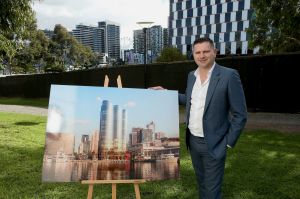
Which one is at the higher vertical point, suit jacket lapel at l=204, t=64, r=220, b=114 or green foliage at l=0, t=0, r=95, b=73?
green foliage at l=0, t=0, r=95, b=73

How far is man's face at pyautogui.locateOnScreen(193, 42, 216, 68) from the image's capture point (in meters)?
3.92

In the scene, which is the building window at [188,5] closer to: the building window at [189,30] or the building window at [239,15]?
the building window at [189,30]

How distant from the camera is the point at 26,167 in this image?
7.65 metres

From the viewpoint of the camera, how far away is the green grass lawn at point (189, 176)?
19.9 feet

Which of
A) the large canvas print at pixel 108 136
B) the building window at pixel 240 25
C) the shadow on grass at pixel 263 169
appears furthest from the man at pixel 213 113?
the building window at pixel 240 25

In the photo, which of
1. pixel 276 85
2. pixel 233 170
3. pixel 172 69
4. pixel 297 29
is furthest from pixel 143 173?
pixel 172 69

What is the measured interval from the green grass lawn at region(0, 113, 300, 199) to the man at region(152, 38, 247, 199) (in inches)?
79.0

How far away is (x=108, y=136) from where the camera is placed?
4.55m

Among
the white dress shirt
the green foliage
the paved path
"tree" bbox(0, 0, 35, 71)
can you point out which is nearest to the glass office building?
the green foliage

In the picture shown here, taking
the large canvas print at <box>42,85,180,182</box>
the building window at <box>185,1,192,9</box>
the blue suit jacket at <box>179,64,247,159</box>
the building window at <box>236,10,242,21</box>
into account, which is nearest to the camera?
the blue suit jacket at <box>179,64,247,159</box>

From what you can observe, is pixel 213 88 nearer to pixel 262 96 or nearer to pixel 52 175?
pixel 52 175

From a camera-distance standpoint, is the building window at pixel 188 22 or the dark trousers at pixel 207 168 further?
the building window at pixel 188 22

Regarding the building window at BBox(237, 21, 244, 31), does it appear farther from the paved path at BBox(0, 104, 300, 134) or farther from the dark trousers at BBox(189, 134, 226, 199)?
the dark trousers at BBox(189, 134, 226, 199)

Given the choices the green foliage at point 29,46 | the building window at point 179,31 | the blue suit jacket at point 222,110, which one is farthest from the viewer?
the building window at point 179,31
